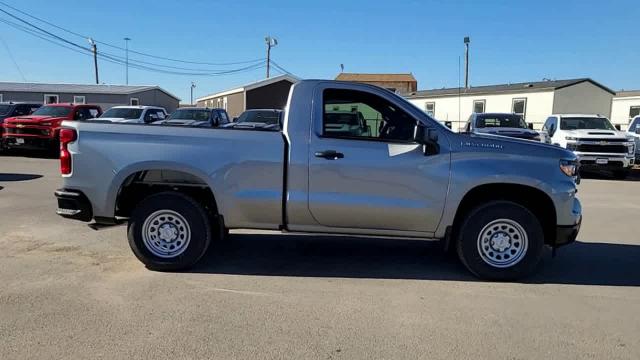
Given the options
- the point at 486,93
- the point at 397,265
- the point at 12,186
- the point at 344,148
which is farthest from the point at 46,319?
the point at 486,93

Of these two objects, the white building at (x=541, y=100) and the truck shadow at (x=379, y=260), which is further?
the white building at (x=541, y=100)

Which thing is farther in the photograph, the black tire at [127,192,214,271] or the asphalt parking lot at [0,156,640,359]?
the black tire at [127,192,214,271]

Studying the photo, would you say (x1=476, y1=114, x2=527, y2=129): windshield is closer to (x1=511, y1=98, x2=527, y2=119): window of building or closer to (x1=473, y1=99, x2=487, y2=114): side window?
(x1=511, y1=98, x2=527, y2=119): window of building

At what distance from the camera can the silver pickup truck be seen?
5180mm

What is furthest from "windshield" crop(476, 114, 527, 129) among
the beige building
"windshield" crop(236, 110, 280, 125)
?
the beige building

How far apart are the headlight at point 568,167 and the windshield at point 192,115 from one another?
14680 mm

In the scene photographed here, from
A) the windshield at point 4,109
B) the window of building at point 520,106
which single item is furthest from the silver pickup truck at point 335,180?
the window of building at point 520,106

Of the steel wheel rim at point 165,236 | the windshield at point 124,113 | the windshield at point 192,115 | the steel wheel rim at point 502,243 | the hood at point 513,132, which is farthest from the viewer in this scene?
the windshield at point 124,113

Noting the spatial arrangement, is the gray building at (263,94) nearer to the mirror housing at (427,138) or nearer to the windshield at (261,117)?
the windshield at (261,117)

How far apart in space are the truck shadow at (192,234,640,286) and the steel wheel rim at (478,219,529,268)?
1.04 feet

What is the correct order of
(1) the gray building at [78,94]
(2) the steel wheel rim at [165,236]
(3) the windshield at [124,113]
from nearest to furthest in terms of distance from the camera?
(2) the steel wheel rim at [165,236] < (3) the windshield at [124,113] < (1) the gray building at [78,94]

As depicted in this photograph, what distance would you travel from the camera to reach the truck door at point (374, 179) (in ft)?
17.0

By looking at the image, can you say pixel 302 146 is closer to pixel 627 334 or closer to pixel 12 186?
pixel 627 334

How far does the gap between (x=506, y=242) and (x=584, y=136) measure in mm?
12507
